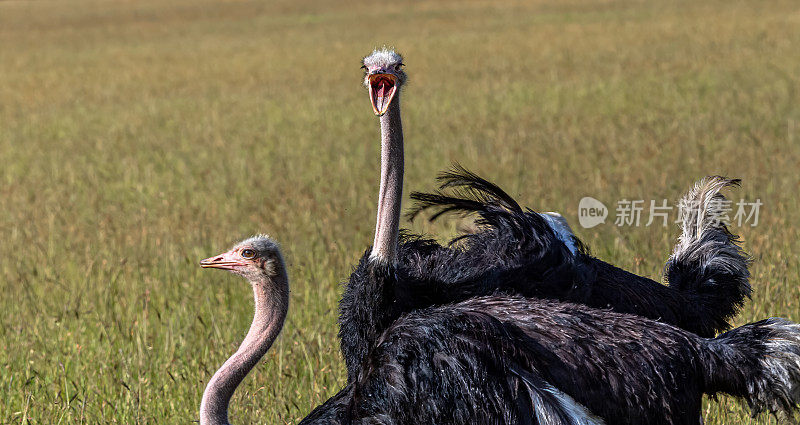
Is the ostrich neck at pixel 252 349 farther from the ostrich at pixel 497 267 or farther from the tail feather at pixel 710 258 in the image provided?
the tail feather at pixel 710 258

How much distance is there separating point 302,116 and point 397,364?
11.7m

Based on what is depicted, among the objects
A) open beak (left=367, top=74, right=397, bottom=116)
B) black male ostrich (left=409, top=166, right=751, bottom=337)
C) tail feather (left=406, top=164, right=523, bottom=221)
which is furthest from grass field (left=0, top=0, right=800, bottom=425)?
open beak (left=367, top=74, right=397, bottom=116)

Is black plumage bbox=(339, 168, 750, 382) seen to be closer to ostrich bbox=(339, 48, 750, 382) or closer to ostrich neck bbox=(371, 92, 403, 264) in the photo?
ostrich bbox=(339, 48, 750, 382)

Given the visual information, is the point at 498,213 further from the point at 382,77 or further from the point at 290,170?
the point at 290,170

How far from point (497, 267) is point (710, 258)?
3.96 feet

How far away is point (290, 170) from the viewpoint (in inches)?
411

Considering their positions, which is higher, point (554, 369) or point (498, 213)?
point (498, 213)

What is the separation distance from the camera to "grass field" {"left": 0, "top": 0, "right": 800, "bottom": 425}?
16.5 ft

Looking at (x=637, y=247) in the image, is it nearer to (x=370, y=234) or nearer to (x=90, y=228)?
(x=370, y=234)

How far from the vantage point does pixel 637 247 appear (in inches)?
264

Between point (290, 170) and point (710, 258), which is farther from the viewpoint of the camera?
point (290, 170)

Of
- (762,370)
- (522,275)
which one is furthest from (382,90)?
(762,370)

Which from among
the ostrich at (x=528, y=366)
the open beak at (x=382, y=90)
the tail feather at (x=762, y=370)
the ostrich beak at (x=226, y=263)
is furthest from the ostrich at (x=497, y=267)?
the tail feather at (x=762, y=370)

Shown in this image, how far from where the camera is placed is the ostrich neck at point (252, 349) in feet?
10.7
